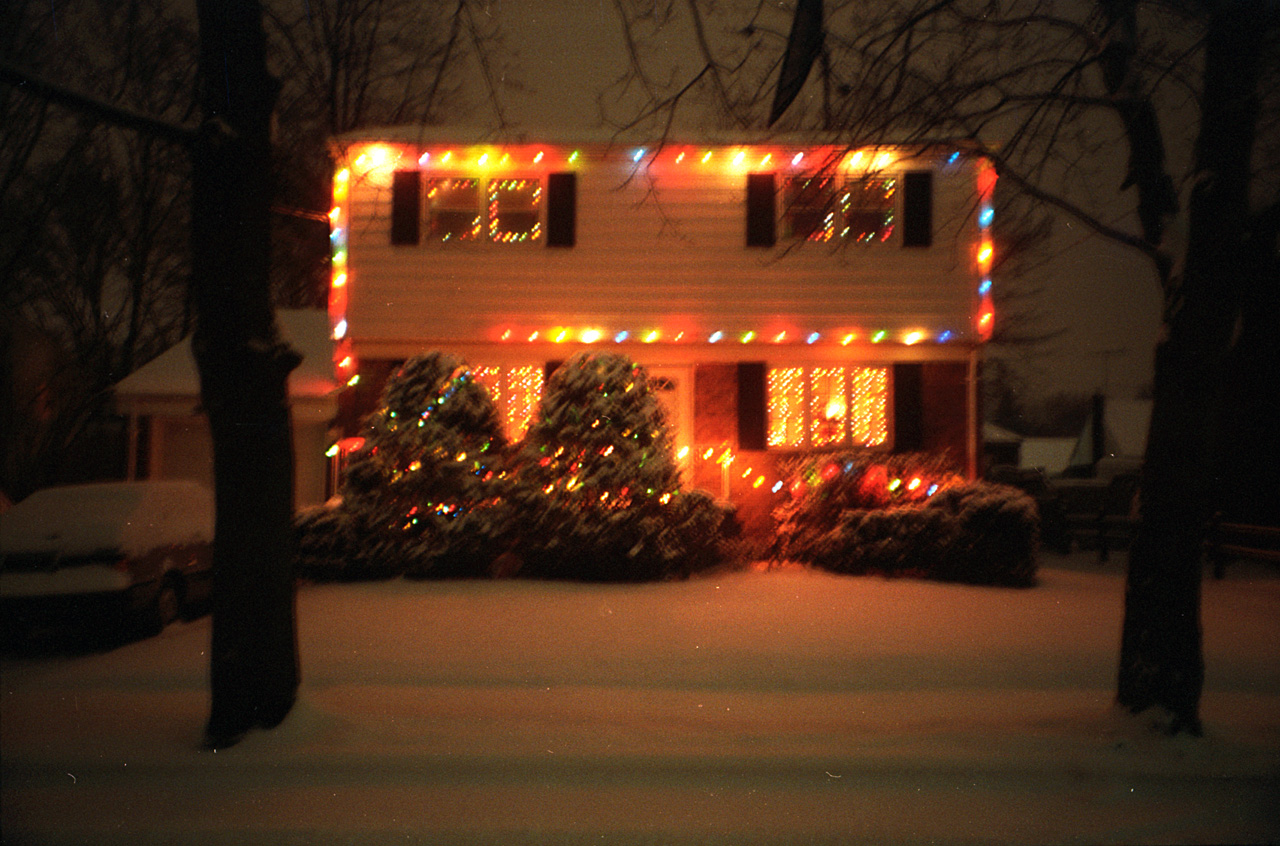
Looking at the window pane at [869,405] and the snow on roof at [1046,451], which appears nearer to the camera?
the window pane at [869,405]

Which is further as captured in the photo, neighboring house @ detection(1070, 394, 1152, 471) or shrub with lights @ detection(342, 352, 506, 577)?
neighboring house @ detection(1070, 394, 1152, 471)

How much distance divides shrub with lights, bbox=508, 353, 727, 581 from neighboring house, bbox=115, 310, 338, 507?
562 cm

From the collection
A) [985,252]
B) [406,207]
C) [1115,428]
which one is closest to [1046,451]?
[1115,428]

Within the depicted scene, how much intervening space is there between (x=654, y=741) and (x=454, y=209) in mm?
10833

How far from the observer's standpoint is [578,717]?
6.07 meters

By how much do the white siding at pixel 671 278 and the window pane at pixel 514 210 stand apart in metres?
0.28

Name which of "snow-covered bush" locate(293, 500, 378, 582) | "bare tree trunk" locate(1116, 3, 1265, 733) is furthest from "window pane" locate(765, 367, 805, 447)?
"bare tree trunk" locate(1116, 3, 1265, 733)

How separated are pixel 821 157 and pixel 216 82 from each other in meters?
10.1

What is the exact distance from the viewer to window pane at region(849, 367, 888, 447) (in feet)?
47.5

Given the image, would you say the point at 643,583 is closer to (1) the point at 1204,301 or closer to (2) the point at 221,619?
(2) the point at 221,619

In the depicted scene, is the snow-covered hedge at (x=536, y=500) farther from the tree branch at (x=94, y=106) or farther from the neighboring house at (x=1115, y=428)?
the neighboring house at (x=1115, y=428)

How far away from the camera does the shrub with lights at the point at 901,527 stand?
11.1 metres

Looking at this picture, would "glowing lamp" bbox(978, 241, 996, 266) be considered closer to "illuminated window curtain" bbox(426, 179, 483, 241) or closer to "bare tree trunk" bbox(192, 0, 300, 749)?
"illuminated window curtain" bbox(426, 179, 483, 241)

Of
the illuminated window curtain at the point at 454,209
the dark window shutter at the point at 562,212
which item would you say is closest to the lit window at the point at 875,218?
the dark window shutter at the point at 562,212
